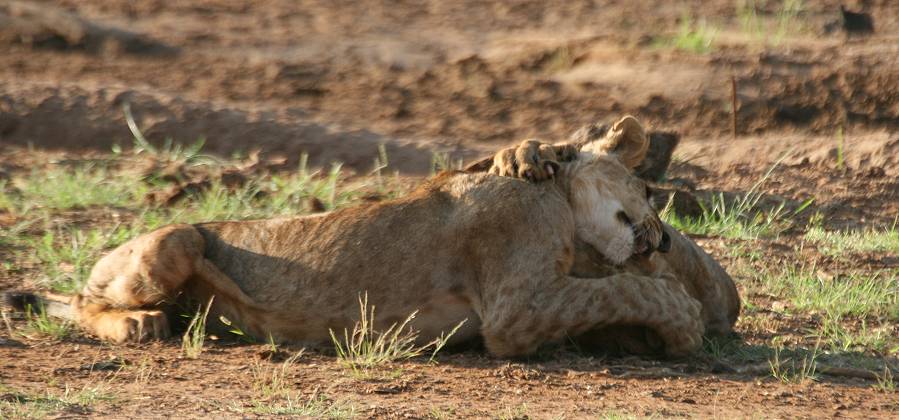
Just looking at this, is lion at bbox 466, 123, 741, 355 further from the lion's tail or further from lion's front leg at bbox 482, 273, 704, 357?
the lion's tail

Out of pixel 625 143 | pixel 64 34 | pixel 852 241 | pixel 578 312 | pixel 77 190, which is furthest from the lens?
pixel 64 34

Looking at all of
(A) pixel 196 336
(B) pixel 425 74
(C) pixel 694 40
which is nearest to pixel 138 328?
(A) pixel 196 336

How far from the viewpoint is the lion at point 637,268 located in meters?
5.70

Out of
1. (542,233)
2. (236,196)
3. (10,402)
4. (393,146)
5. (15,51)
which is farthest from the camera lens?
(15,51)

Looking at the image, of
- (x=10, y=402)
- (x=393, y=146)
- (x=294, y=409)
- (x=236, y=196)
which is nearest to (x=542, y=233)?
(x=294, y=409)

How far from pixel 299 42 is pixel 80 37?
1.86 metres

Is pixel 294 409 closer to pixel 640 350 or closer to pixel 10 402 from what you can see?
pixel 10 402

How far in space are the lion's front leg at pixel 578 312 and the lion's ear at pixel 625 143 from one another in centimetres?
74

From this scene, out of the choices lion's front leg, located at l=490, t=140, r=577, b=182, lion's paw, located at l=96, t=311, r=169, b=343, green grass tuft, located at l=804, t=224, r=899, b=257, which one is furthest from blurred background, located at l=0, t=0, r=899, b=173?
lion's paw, located at l=96, t=311, r=169, b=343

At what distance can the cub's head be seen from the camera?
5.74 m

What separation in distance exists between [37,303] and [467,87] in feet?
19.5

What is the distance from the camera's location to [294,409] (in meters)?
4.63

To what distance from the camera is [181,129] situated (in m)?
10.3

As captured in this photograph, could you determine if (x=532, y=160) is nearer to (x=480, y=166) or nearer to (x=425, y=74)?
(x=480, y=166)
